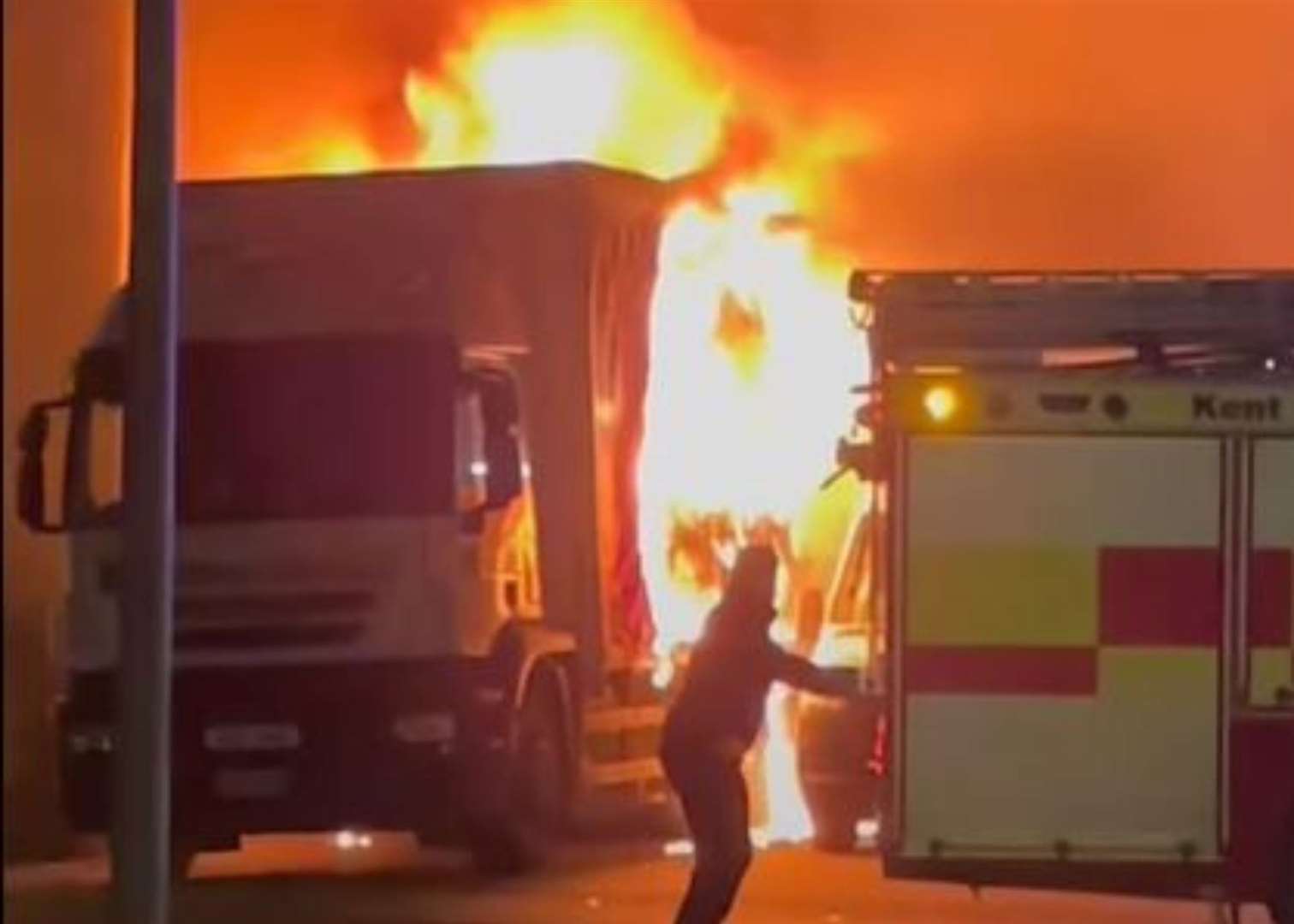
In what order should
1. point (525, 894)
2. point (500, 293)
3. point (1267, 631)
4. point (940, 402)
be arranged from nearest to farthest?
1. point (1267, 631)
2. point (940, 402)
3. point (525, 894)
4. point (500, 293)

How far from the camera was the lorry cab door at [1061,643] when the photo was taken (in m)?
13.3

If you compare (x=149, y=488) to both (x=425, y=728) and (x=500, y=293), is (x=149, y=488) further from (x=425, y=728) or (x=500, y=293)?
(x=500, y=293)

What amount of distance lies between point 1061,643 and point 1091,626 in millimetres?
111

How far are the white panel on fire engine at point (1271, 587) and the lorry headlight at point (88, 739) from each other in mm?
5632

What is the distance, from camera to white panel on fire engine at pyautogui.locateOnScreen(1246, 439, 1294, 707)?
43.4 feet

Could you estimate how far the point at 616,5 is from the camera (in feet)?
59.8

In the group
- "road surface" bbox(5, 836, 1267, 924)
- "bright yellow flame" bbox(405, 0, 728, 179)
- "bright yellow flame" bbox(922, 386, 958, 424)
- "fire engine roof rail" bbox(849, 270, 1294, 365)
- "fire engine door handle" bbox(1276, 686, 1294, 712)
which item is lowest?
"road surface" bbox(5, 836, 1267, 924)

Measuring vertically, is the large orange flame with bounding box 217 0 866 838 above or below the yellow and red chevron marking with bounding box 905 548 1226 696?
above

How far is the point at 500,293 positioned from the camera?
17375mm

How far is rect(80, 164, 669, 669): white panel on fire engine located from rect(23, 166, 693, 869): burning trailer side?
18mm

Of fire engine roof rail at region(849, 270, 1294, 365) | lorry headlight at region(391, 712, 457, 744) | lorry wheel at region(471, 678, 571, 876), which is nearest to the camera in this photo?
fire engine roof rail at region(849, 270, 1294, 365)

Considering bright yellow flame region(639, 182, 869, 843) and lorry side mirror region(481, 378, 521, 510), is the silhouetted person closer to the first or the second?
bright yellow flame region(639, 182, 869, 843)

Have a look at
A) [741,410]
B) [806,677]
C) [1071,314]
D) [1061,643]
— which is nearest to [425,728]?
[741,410]

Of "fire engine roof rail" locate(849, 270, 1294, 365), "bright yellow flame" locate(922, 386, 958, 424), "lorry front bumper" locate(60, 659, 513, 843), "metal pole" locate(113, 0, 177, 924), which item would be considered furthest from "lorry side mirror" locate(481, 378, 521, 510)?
"metal pole" locate(113, 0, 177, 924)
